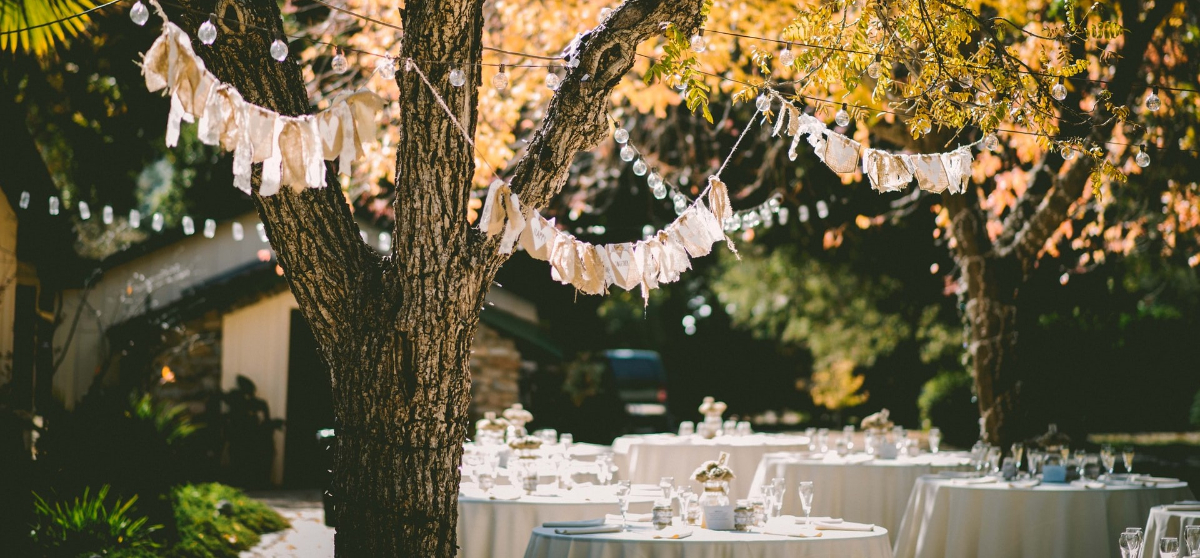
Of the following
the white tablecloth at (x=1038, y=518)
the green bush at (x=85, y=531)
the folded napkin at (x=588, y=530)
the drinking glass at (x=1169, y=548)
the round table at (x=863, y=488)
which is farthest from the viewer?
the round table at (x=863, y=488)


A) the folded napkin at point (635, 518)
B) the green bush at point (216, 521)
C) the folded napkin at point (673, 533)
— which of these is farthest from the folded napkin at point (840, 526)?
the green bush at point (216, 521)

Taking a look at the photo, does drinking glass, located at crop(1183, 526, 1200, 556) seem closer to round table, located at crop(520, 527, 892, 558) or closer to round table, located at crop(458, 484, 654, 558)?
round table, located at crop(520, 527, 892, 558)

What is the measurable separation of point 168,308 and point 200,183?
19.3 ft

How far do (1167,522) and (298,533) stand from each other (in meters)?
7.06

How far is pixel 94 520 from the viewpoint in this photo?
7.12 metres

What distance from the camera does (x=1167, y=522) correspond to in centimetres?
571

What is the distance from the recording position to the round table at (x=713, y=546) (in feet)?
14.6

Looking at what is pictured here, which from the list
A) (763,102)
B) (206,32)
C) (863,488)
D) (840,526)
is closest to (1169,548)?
(840,526)

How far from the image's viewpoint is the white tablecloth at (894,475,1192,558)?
21.0 ft

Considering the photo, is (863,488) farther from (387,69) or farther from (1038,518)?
(387,69)

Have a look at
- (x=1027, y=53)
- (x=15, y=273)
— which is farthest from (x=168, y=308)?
(x=1027, y=53)

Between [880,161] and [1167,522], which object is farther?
[1167,522]

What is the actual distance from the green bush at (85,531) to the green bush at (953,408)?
1521 centimetres

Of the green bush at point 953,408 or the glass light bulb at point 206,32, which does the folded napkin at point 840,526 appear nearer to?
the glass light bulb at point 206,32
